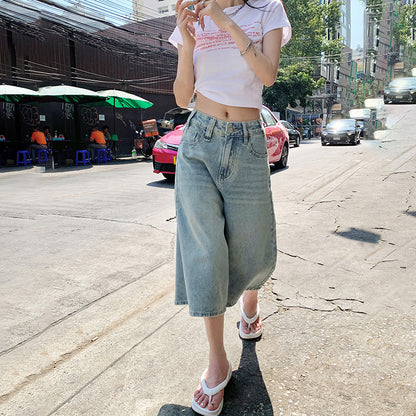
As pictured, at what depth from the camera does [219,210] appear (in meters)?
1.74

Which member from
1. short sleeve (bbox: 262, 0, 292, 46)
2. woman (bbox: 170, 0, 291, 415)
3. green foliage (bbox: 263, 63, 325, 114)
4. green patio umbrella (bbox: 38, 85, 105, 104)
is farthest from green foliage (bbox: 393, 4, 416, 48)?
woman (bbox: 170, 0, 291, 415)

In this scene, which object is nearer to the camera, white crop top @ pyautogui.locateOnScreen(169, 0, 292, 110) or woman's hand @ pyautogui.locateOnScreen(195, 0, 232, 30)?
woman's hand @ pyautogui.locateOnScreen(195, 0, 232, 30)

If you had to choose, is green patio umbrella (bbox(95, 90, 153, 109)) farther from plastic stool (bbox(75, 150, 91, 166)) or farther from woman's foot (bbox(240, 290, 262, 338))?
woman's foot (bbox(240, 290, 262, 338))

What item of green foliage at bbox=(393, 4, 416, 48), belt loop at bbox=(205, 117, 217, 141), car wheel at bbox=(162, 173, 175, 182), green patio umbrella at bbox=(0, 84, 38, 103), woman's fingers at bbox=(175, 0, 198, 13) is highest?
green foliage at bbox=(393, 4, 416, 48)

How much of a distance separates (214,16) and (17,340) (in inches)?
76.6

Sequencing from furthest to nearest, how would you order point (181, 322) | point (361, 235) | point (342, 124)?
point (342, 124) < point (361, 235) < point (181, 322)

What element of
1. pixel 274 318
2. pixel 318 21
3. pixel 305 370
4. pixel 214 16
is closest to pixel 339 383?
pixel 305 370

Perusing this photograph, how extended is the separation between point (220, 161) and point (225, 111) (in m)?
0.22

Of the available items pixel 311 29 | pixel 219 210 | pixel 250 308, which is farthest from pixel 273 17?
pixel 311 29

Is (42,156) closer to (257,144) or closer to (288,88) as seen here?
(257,144)

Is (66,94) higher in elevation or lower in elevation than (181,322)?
higher

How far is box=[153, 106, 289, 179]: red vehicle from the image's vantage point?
7852mm

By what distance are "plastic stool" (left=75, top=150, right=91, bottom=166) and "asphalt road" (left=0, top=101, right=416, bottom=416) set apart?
379 inches

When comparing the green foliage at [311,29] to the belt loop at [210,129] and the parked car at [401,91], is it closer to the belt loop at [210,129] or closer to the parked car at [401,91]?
the parked car at [401,91]
